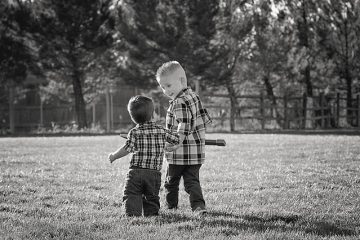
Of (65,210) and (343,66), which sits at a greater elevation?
(343,66)

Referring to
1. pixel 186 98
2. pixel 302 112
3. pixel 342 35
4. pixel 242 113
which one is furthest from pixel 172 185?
pixel 342 35

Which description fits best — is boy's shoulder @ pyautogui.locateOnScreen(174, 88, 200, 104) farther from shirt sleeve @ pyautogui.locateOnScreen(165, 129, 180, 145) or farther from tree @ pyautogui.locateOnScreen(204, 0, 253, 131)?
tree @ pyautogui.locateOnScreen(204, 0, 253, 131)

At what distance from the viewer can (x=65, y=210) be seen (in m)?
5.08

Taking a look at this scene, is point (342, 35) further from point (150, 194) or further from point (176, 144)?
point (150, 194)

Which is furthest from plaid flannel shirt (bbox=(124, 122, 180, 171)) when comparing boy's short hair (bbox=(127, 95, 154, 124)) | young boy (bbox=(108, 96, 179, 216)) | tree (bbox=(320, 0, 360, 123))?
tree (bbox=(320, 0, 360, 123))

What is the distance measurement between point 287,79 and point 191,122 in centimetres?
2812

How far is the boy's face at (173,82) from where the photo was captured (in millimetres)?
5078

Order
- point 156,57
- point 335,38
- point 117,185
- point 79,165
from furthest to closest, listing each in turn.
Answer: point 335,38 < point 156,57 < point 79,165 < point 117,185

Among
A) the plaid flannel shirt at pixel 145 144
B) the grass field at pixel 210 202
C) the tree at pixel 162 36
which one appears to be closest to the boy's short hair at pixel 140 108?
the plaid flannel shirt at pixel 145 144

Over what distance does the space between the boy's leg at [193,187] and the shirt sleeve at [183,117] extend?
0.38 m

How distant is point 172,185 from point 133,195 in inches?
22.0

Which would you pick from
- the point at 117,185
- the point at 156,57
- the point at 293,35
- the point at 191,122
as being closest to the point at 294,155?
the point at 117,185

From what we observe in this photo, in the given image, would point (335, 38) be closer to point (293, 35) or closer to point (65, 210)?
point (293, 35)

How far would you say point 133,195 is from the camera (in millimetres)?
4906
